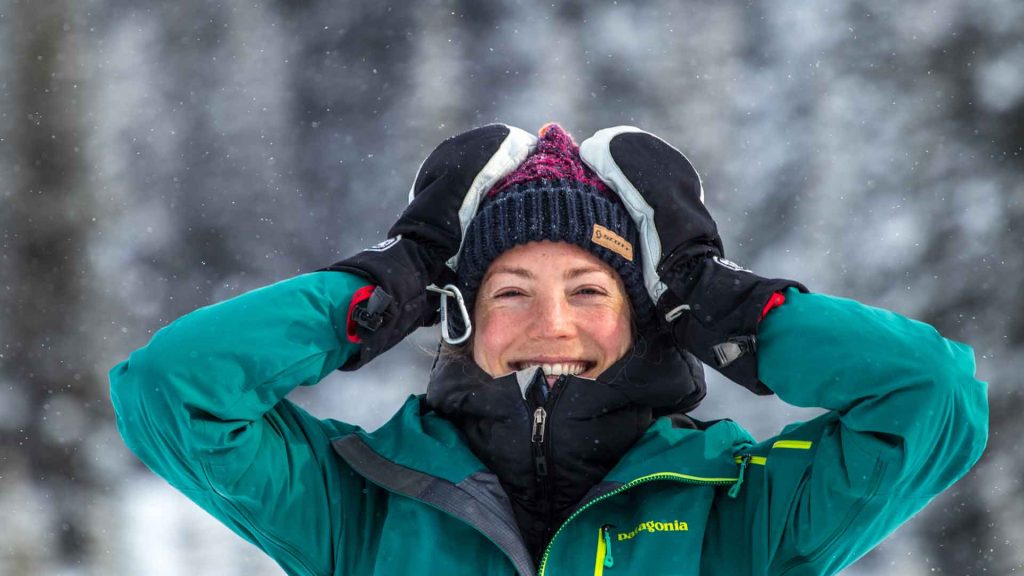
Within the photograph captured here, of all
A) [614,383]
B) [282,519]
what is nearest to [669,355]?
[614,383]

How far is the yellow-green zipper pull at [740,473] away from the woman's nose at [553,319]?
455mm

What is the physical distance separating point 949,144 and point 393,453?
4806mm

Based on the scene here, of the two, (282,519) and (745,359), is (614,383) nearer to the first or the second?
(745,359)

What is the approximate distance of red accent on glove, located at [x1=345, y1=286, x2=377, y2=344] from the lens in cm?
218

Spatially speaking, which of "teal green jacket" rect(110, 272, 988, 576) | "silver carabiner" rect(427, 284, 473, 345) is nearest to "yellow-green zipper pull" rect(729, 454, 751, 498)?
"teal green jacket" rect(110, 272, 988, 576)

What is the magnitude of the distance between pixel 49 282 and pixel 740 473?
15.5 feet

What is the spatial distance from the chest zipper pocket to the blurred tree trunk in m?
4.33

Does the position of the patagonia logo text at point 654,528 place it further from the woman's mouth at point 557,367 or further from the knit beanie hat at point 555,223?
the knit beanie hat at point 555,223

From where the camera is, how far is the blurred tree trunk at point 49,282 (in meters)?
5.67

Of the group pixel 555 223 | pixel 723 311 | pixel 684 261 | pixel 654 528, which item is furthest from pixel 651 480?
pixel 555 223

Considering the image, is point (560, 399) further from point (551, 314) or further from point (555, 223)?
point (555, 223)

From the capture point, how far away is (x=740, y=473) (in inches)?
86.2

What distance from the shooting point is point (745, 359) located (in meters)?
2.12

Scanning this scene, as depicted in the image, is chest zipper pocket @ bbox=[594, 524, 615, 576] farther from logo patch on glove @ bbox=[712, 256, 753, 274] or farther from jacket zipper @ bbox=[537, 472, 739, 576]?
logo patch on glove @ bbox=[712, 256, 753, 274]
